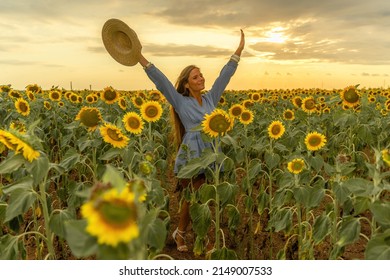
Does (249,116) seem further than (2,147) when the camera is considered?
Yes

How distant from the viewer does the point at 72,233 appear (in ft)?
4.70

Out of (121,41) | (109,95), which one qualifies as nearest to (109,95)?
(109,95)

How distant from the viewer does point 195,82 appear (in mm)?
4699

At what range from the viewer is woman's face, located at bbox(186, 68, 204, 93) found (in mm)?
4703

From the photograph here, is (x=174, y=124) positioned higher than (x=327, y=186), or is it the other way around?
(x=174, y=124)

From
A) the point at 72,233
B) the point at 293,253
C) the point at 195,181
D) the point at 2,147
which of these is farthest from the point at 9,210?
the point at 293,253

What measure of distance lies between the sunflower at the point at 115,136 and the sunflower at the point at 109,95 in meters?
3.45

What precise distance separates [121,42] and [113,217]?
13.1 feet

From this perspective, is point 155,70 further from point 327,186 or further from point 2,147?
point 327,186

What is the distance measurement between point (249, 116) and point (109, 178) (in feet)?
15.4

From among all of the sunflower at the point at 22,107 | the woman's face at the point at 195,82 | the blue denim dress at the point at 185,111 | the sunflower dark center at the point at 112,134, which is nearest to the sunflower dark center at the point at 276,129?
the blue denim dress at the point at 185,111

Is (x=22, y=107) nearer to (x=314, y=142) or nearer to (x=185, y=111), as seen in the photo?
(x=185, y=111)

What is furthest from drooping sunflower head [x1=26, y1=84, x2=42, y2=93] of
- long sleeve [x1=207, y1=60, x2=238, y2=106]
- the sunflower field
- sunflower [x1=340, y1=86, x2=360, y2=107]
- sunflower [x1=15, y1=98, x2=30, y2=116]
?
sunflower [x1=340, y1=86, x2=360, y2=107]

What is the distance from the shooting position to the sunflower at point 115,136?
374cm
